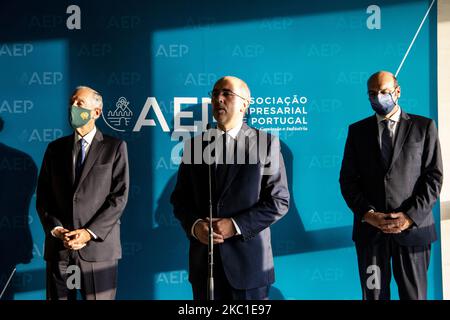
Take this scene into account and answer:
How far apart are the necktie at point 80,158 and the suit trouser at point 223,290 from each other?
3.50ft

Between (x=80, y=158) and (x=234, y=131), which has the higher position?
(x=234, y=131)

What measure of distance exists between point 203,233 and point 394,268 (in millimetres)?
1335

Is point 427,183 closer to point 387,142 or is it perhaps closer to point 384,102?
point 387,142

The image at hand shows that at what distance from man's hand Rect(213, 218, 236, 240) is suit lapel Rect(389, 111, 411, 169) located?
119cm

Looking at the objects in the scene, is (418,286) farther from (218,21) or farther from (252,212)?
(218,21)

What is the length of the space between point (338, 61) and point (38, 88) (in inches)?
91.4

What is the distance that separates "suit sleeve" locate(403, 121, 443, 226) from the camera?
13.1ft

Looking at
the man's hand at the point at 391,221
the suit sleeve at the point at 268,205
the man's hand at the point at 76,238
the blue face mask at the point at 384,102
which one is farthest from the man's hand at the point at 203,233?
the blue face mask at the point at 384,102

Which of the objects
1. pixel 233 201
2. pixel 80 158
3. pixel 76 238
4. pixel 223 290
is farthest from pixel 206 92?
pixel 223 290

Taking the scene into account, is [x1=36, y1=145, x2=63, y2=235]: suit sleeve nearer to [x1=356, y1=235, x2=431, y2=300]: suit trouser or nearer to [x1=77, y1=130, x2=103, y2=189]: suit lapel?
[x1=77, y1=130, x2=103, y2=189]: suit lapel

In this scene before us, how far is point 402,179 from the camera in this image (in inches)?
160

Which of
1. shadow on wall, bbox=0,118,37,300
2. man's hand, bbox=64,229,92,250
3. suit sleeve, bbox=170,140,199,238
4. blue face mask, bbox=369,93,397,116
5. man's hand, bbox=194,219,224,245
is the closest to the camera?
man's hand, bbox=194,219,224,245

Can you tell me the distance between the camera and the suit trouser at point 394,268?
4.02 meters

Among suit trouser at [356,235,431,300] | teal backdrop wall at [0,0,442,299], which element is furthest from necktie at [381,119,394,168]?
teal backdrop wall at [0,0,442,299]
